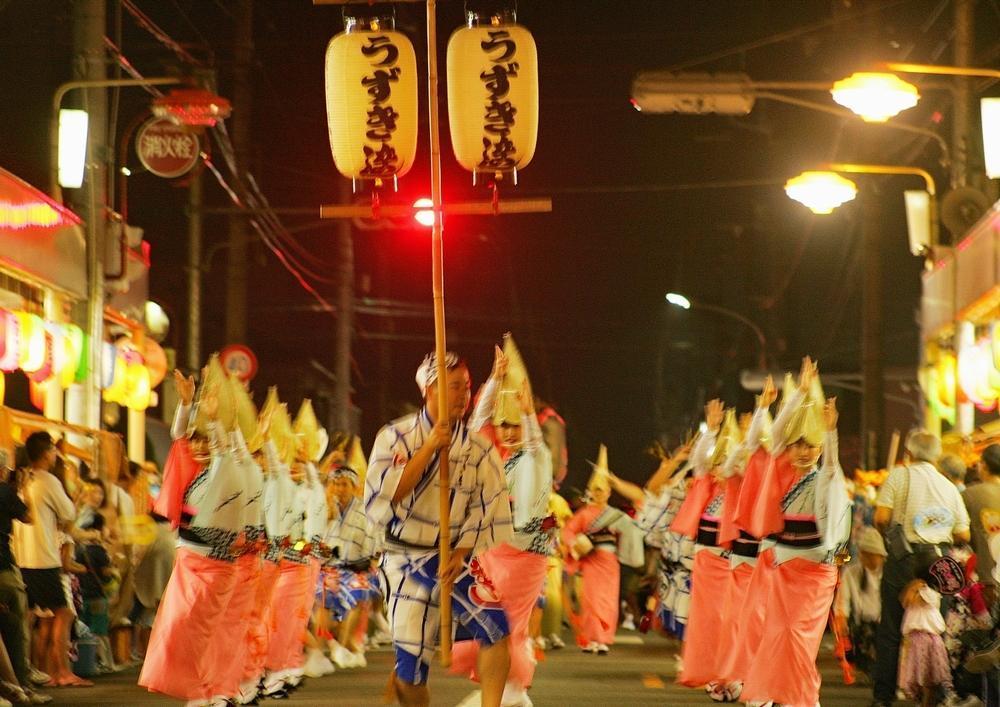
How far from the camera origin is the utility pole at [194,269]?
23828 millimetres

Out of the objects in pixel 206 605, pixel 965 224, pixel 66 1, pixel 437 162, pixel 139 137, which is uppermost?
pixel 66 1

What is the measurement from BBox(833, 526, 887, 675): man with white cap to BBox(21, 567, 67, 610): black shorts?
7541 millimetres

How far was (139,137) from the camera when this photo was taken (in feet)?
71.1

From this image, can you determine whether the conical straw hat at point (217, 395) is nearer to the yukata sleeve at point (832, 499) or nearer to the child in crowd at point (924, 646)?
the yukata sleeve at point (832, 499)

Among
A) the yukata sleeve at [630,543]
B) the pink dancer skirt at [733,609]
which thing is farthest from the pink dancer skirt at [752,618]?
the yukata sleeve at [630,543]

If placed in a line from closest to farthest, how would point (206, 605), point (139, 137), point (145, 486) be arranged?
point (206, 605) < point (145, 486) < point (139, 137)

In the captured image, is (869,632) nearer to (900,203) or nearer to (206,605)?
(206,605)

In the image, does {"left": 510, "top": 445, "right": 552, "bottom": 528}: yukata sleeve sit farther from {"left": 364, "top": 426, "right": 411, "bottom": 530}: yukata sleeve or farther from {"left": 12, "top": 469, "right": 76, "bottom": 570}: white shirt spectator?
{"left": 364, "top": 426, "right": 411, "bottom": 530}: yukata sleeve

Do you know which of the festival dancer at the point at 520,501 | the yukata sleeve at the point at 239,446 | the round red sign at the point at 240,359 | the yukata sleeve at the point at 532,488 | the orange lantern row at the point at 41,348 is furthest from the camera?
the round red sign at the point at 240,359

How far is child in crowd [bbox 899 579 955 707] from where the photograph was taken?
11875mm

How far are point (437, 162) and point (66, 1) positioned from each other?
43.6 ft

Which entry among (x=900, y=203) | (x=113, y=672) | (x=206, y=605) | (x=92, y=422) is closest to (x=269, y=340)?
(x=900, y=203)

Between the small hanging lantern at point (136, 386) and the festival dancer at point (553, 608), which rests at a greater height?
the small hanging lantern at point (136, 386)

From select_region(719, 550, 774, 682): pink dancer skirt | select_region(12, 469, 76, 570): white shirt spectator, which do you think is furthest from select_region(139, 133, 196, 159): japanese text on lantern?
select_region(719, 550, 774, 682): pink dancer skirt
